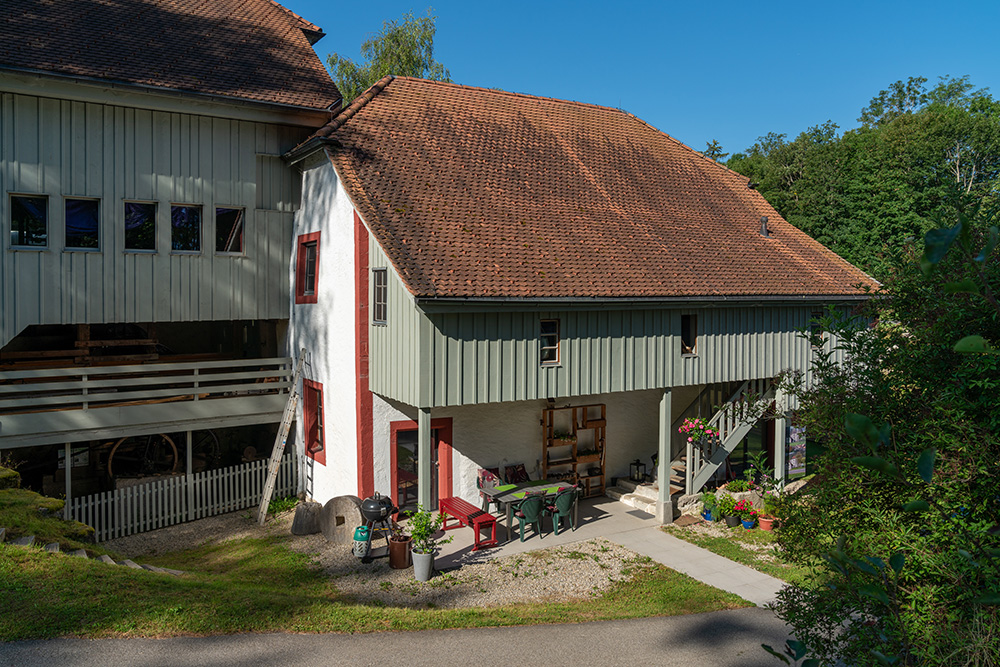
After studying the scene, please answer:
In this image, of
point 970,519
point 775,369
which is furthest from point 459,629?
point 775,369

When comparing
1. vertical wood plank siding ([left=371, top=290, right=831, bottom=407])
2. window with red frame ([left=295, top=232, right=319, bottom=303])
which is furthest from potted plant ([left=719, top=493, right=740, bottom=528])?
window with red frame ([left=295, top=232, right=319, bottom=303])

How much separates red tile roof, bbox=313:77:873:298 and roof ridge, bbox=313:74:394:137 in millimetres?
39

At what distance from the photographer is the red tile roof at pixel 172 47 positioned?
45.4 ft

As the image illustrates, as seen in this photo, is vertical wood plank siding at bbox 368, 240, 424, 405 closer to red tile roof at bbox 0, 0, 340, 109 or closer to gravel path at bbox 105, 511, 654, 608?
gravel path at bbox 105, 511, 654, 608

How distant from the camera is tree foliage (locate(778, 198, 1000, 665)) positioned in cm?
363

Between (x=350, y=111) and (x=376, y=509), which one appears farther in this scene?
(x=350, y=111)

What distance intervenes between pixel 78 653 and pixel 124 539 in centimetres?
801

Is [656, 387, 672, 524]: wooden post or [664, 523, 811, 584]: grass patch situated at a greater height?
[656, 387, 672, 524]: wooden post

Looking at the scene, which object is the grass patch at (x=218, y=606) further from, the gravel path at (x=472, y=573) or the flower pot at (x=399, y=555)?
the flower pot at (x=399, y=555)

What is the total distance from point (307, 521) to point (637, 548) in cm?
656

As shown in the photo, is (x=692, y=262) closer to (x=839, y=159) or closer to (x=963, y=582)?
(x=963, y=582)

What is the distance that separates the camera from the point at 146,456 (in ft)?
53.5

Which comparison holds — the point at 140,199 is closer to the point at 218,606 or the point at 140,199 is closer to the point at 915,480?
the point at 218,606

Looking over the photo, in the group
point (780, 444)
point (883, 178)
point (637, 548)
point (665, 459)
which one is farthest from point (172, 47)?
point (883, 178)
